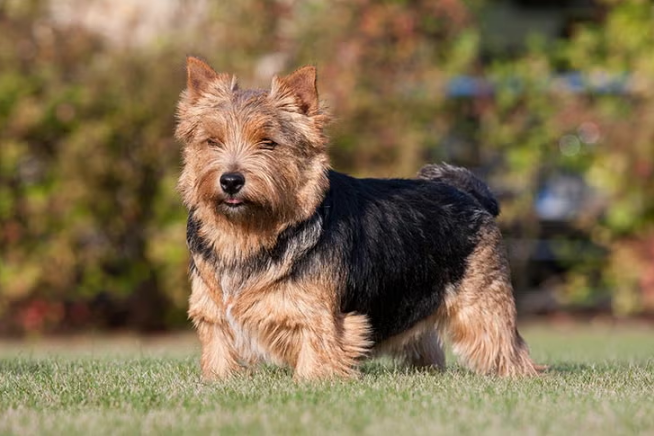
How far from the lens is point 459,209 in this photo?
7.45 m

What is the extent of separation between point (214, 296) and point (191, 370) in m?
0.99

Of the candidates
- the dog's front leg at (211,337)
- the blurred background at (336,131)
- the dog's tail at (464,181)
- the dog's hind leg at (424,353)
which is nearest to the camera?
the dog's front leg at (211,337)

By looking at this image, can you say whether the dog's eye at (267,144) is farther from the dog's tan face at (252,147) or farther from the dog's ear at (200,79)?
the dog's ear at (200,79)

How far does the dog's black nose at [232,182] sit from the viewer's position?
6.24m

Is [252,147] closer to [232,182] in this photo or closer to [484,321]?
[232,182]

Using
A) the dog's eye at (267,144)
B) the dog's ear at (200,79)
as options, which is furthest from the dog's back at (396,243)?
the dog's ear at (200,79)

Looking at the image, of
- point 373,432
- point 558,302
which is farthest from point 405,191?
point 558,302

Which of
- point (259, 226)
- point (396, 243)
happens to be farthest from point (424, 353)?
point (259, 226)

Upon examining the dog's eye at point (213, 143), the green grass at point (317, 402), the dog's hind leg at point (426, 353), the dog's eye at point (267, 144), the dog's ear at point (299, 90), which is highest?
Result: the dog's ear at point (299, 90)

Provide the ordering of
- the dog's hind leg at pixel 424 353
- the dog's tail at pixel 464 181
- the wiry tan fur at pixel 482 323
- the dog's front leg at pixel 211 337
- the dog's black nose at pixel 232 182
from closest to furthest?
the dog's black nose at pixel 232 182
the dog's front leg at pixel 211 337
the wiry tan fur at pixel 482 323
the dog's hind leg at pixel 424 353
the dog's tail at pixel 464 181

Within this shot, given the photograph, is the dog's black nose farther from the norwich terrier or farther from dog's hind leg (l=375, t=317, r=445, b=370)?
dog's hind leg (l=375, t=317, r=445, b=370)

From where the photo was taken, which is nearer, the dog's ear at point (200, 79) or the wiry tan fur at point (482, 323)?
the dog's ear at point (200, 79)

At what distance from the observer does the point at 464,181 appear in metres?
7.95

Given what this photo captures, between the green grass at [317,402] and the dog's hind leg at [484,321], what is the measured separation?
18 cm
